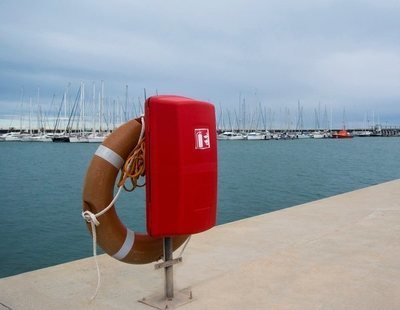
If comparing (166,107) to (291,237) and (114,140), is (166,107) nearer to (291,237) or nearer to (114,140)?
(114,140)

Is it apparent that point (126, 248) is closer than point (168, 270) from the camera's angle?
Yes

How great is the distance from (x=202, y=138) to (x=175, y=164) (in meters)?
0.29

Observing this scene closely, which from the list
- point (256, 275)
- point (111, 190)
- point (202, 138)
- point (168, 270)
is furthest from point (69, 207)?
point (202, 138)

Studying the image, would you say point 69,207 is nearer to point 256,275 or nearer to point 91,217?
point 256,275

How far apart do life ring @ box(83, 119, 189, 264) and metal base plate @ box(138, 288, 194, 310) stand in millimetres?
328

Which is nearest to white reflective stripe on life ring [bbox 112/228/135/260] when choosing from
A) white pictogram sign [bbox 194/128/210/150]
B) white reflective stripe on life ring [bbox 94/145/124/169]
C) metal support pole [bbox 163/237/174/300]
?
metal support pole [bbox 163/237/174/300]

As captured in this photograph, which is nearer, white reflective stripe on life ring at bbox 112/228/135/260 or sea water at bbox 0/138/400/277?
white reflective stripe on life ring at bbox 112/228/135/260

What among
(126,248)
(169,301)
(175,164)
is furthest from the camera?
(169,301)

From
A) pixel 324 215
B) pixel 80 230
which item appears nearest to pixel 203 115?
pixel 324 215

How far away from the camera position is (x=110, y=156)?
322 centimetres

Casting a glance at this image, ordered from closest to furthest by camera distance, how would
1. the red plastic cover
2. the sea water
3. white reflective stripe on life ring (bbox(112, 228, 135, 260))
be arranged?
the red plastic cover → white reflective stripe on life ring (bbox(112, 228, 135, 260)) → the sea water

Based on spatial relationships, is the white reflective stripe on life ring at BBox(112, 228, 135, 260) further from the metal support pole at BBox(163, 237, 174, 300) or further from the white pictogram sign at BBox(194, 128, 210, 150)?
the white pictogram sign at BBox(194, 128, 210, 150)

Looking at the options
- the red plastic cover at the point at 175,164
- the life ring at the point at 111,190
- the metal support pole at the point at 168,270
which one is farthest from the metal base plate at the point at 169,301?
the red plastic cover at the point at 175,164

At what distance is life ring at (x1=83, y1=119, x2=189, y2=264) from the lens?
3.17 m
